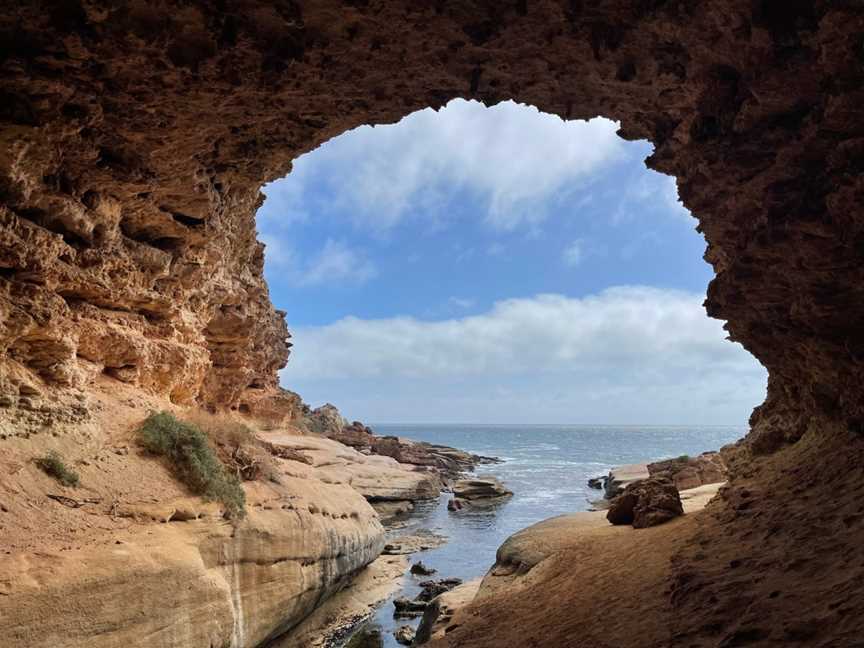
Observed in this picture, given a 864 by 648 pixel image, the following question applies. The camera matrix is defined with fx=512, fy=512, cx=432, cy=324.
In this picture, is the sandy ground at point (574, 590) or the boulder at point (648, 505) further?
the boulder at point (648, 505)

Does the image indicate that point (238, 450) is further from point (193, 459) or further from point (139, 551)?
point (139, 551)

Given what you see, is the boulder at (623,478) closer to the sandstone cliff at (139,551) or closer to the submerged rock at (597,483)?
the submerged rock at (597,483)

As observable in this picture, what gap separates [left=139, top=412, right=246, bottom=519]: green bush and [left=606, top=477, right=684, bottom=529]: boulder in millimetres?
10897

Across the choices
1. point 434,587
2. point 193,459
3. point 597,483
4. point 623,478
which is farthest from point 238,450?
point 597,483

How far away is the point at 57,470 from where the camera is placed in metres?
10.9

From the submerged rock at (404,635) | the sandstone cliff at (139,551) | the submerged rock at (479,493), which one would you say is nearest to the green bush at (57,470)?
the sandstone cliff at (139,551)

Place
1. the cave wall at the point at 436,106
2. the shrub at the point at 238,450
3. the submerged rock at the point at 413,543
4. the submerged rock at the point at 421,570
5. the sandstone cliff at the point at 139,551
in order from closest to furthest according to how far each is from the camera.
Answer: the cave wall at the point at 436,106
the sandstone cliff at the point at 139,551
the shrub at the point at 238,450
the submerged rock at the point at 421,570
the submerged rock at the point at 413,543

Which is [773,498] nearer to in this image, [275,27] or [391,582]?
[275,27]

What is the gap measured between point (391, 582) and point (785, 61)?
64.9ft

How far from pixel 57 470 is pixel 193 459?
317cm

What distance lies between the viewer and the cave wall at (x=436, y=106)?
289 inches

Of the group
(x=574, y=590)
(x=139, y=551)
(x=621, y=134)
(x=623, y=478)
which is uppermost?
(x=621, y=134)

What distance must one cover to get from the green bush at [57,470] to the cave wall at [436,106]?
1.16 m

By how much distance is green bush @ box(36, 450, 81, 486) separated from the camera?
10.8m
